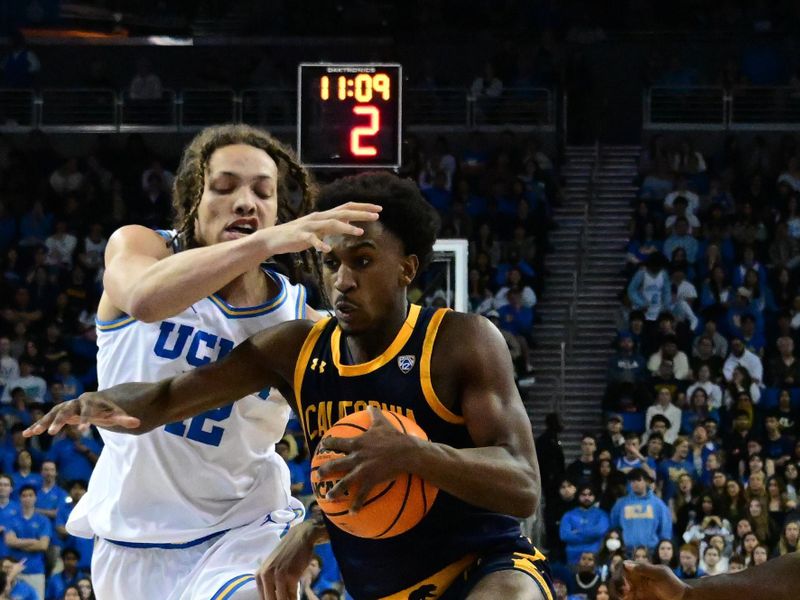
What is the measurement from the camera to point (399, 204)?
4027 millimetres

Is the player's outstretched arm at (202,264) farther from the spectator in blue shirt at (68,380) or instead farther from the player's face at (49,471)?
the spectator in blue shirt at (68,380)

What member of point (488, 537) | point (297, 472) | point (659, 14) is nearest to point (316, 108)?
point (297, 472)

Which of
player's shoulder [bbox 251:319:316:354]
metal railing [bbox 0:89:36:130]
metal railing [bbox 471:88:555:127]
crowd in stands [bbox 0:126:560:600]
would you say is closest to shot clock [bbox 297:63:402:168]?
crowd in stands [bbox 0:126:560:600]

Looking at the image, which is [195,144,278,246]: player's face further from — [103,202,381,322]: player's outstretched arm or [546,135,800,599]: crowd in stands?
[546,135,800,599]: crowd in stands

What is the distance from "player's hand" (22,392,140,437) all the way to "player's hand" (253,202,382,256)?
2.39 feet

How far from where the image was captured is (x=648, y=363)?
13.9 m

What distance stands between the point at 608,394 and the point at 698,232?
3.12 meters

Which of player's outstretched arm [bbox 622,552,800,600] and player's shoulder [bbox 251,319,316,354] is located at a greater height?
player's shoulder [bbox 251,319,316,354]

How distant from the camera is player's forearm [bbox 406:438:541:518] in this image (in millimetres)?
3439

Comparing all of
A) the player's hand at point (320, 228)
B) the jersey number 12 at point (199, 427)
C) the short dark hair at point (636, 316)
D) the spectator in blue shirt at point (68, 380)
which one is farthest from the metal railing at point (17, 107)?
the player's hand at point (320, 228)

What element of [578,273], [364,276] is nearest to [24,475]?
[578,273]

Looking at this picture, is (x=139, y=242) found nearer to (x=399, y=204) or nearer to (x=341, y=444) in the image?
(x=399, y=204)

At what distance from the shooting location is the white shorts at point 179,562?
15.0 ft

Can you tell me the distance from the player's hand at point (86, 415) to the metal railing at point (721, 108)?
48.7 ft
